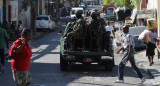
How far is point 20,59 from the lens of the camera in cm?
888

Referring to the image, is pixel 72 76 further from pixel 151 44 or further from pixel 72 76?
pixel 151 44

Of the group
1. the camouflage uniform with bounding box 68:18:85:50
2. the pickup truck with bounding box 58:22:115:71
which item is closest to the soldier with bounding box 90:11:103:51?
the pickup truck with bounding box 58:22:115:71

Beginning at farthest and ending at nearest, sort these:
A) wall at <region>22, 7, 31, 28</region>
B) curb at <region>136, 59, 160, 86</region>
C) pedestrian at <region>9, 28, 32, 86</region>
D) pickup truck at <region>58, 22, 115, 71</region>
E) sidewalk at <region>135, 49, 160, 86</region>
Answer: wall at <region>22, 7, 31, 28</region> < pickup truck at <region>58, 22, 115, 71</region> < sidewalk at <region>135, 49, 160, 86</region> < curb at <region>136, 59, 160, 86</region> < pedestrian at <region>9, 28, 32, 86</region>

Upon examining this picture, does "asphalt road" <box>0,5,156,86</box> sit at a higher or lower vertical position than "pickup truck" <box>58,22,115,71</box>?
lower

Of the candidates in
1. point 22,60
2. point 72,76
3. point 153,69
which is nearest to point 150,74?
point 153,69

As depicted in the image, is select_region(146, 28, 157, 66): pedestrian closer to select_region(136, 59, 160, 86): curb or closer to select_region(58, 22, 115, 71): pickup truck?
select_region(136, 59, 160, 86): curb

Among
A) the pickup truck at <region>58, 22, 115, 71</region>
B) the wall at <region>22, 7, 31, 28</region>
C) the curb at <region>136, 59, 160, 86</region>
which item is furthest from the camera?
the wall at <region>22, 7, 31, 28</region>

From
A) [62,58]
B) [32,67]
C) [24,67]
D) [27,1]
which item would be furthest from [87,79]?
[27,1]

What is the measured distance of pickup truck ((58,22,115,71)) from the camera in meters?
15.1

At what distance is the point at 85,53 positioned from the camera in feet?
49.5

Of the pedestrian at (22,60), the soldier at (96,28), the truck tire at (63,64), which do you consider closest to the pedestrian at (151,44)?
the soldier at (96,28)

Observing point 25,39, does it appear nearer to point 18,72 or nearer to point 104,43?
point 18,72

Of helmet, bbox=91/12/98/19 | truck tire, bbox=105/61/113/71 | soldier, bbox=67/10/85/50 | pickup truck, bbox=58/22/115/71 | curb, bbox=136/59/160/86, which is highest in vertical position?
helmet, bbox=91/12/98/19

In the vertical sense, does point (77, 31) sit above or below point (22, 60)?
above
